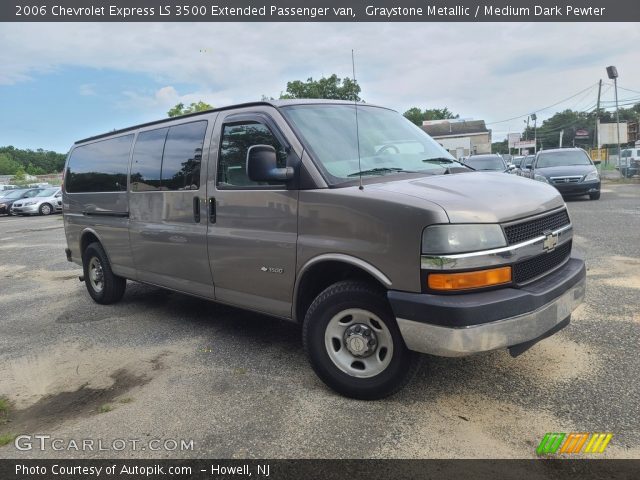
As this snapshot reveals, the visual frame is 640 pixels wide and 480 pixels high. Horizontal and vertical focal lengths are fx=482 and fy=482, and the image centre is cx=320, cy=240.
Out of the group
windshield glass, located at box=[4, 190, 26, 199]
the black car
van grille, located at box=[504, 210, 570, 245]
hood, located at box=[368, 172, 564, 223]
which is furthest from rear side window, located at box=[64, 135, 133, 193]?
windshield glass, located at box=[4, 190, 26, 199]

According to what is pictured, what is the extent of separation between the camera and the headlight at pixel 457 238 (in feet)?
8.89

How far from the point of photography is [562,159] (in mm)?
15555

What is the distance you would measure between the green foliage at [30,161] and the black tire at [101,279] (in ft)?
320

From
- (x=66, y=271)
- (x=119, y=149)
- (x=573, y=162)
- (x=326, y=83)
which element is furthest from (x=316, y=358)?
(x=326, y=83)

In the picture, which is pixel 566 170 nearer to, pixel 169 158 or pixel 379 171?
pixel 379 171

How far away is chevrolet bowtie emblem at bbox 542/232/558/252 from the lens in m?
3.11

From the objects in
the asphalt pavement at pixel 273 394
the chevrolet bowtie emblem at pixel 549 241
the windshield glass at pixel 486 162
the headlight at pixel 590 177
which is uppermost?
the windshield glass at pixel 486 162

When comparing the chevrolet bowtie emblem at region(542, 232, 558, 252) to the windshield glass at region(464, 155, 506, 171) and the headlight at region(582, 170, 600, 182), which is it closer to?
the windshield glass at region(464, 155, 506, 171)

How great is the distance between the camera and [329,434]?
9.32 ft

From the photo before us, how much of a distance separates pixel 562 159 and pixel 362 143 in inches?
556

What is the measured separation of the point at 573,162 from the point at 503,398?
1445 cm

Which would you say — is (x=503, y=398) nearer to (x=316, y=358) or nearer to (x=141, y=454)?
(x=316, y=358)

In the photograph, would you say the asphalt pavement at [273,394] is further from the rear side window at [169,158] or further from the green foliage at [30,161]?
the green foliage at [30,161]

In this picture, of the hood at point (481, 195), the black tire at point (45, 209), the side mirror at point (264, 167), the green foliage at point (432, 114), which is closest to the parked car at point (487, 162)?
the hood at point (481, 195)
